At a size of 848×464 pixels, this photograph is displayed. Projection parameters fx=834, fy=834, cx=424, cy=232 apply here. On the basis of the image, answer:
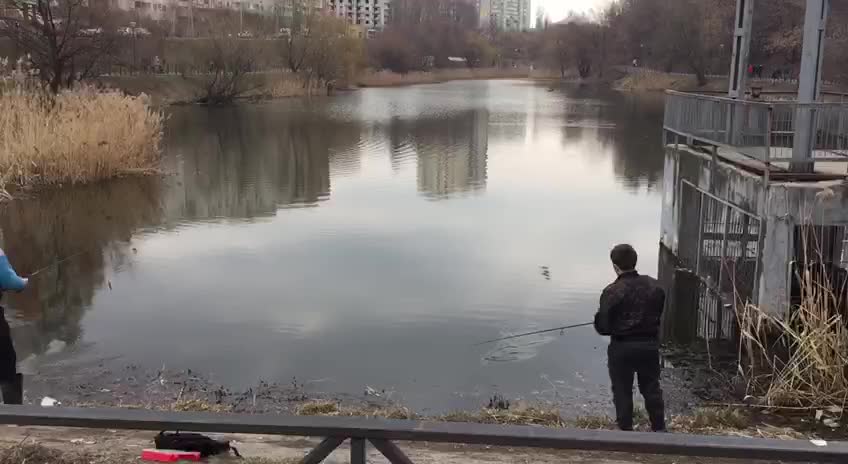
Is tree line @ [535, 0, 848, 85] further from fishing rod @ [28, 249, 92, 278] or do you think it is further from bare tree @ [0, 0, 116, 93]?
fishing rod @ [28, 249, 92, 278]

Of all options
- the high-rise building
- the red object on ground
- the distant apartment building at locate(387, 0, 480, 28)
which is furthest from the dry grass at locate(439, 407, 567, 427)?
the high-rise building

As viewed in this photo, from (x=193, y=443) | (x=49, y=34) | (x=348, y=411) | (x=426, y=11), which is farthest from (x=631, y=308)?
(x=426, y=11)

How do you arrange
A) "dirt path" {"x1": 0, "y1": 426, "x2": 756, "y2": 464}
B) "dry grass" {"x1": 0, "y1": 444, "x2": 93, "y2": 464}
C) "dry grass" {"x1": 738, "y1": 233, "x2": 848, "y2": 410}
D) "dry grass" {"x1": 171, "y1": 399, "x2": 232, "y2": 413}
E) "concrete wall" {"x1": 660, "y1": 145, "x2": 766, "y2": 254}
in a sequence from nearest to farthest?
"dry grass" {"x1": 0, "y1": 444, "x2": 93, "y2": 464}
"dirt path" {"x1": 0, "y1": 426, "x2": 756, "y2": 464}
"dry grass" {"x1": 171, "y1": 399, "x2": 232, "y2": 413}
"dry grass" {"x1": 738, "y1": 233, "x2": 848, "y2": 410}
"concrete wall" {"x1": 660, "y1": 145, "x2": 766, "y2": 254}

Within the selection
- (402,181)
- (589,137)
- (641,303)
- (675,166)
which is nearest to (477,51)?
(589,137)

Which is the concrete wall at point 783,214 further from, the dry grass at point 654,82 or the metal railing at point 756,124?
the dry grass at point 654,82

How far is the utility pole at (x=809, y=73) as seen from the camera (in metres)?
9.71

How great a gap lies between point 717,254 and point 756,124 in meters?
1.92

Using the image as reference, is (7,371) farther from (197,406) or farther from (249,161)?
(249,161)

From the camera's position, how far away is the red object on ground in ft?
14.0

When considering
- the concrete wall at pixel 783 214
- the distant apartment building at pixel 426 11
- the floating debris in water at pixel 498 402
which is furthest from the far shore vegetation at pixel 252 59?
the concrete wall at pixel 783 214

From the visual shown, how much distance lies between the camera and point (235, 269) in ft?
38.6

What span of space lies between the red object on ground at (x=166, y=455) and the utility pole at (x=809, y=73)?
313 inches

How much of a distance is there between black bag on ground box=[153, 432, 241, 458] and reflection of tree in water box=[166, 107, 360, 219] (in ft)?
37.3

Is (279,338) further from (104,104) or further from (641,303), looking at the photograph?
(104,104)
